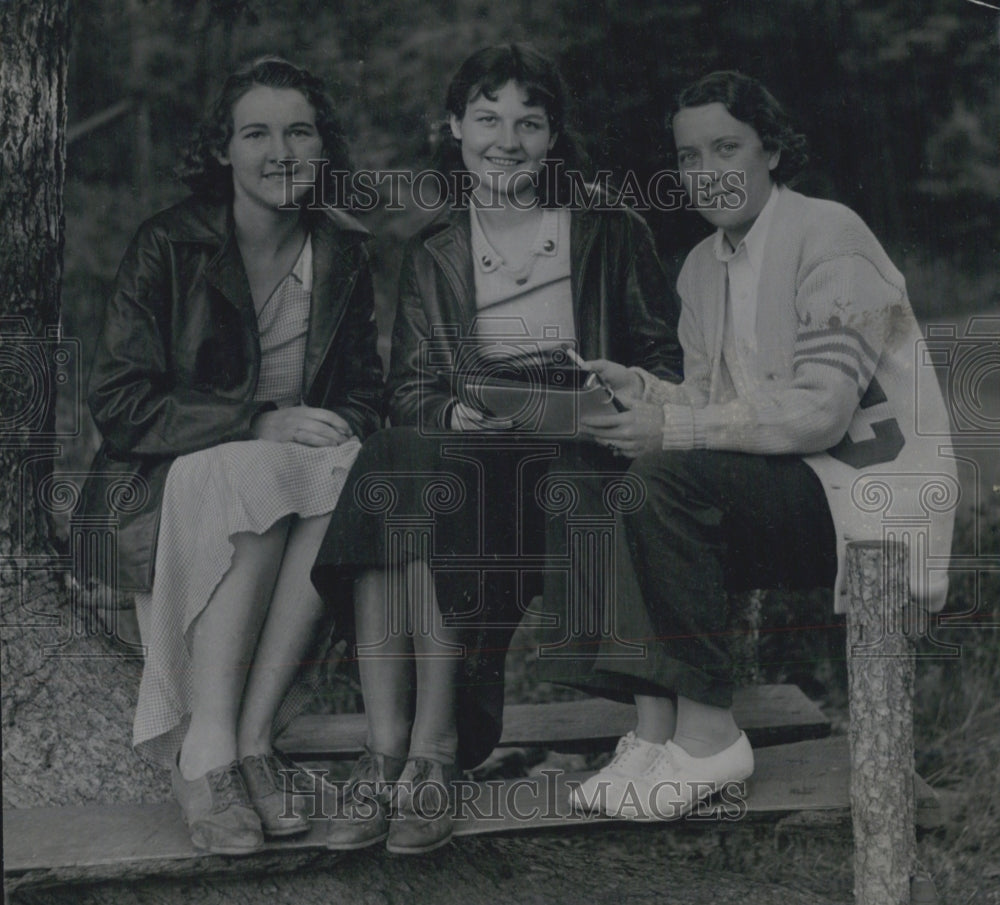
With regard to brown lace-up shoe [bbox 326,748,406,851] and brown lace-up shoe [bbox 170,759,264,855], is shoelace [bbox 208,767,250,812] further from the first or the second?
brown lace-up shoe [bbox 326,748,406,851]

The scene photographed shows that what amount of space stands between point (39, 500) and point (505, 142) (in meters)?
1.78

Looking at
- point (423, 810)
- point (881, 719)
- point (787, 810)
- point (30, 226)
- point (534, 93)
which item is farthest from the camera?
point (30, 226)

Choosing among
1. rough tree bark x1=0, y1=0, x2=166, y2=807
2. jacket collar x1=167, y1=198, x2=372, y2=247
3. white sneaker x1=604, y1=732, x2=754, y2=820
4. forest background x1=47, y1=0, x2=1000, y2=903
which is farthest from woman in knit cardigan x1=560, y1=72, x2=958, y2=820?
rough tree bark x1=0, y1=0, x2=166, y2=807

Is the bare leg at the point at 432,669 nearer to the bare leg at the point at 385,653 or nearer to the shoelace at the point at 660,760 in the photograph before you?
the bare leg at the point at 385,653

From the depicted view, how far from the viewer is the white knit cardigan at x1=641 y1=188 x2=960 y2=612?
16.0 ft

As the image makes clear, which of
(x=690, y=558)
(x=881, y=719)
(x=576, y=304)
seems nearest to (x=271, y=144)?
(x=576, y=304)

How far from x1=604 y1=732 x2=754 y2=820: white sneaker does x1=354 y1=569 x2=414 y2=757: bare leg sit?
658 millimetres

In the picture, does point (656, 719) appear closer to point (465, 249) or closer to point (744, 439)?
Result: point (744, 439)

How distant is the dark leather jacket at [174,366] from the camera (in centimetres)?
498

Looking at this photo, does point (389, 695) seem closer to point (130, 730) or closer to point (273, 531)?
point (273, 531)

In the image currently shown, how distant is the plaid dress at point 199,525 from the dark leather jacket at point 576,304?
0.92ft

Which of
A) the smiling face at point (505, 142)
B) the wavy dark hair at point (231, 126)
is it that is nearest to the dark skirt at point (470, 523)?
Answer: the smiling face at point (505, 142)

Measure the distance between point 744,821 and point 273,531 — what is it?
1.58 metres

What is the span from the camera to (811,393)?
192 inches
